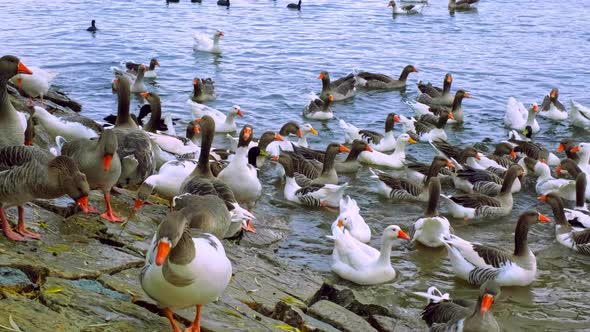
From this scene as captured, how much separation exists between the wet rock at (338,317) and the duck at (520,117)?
11425mm

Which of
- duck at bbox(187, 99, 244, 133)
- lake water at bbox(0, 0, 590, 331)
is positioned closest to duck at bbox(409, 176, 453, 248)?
lake water at bbox(0, 0, 590, 331)

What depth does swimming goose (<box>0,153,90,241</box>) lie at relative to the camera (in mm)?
6973

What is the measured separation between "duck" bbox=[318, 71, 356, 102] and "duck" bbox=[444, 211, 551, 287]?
1017 cm

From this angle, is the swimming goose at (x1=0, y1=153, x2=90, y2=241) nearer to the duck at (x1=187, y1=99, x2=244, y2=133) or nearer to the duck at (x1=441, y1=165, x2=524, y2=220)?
the duck at (x1=441, y1=165, x2=524, y2=220)

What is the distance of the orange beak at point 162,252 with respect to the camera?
16.9ft

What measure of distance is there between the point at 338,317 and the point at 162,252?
2942 mm

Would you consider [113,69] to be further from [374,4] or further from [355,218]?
[374,4]

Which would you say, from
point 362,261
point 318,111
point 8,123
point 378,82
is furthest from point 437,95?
point 8,123

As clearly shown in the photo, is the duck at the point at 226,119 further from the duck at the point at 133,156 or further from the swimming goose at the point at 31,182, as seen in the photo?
the swimming goose at the point at 31,182

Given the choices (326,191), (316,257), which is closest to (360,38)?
(326,191)

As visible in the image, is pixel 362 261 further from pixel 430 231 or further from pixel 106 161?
pixel 106 161

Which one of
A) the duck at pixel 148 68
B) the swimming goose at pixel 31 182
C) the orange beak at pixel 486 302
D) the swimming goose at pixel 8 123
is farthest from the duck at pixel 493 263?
the duck at pixel 148 68

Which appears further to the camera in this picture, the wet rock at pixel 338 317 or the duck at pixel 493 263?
the duck at pixel 493 263

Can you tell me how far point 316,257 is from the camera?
35.4ft
